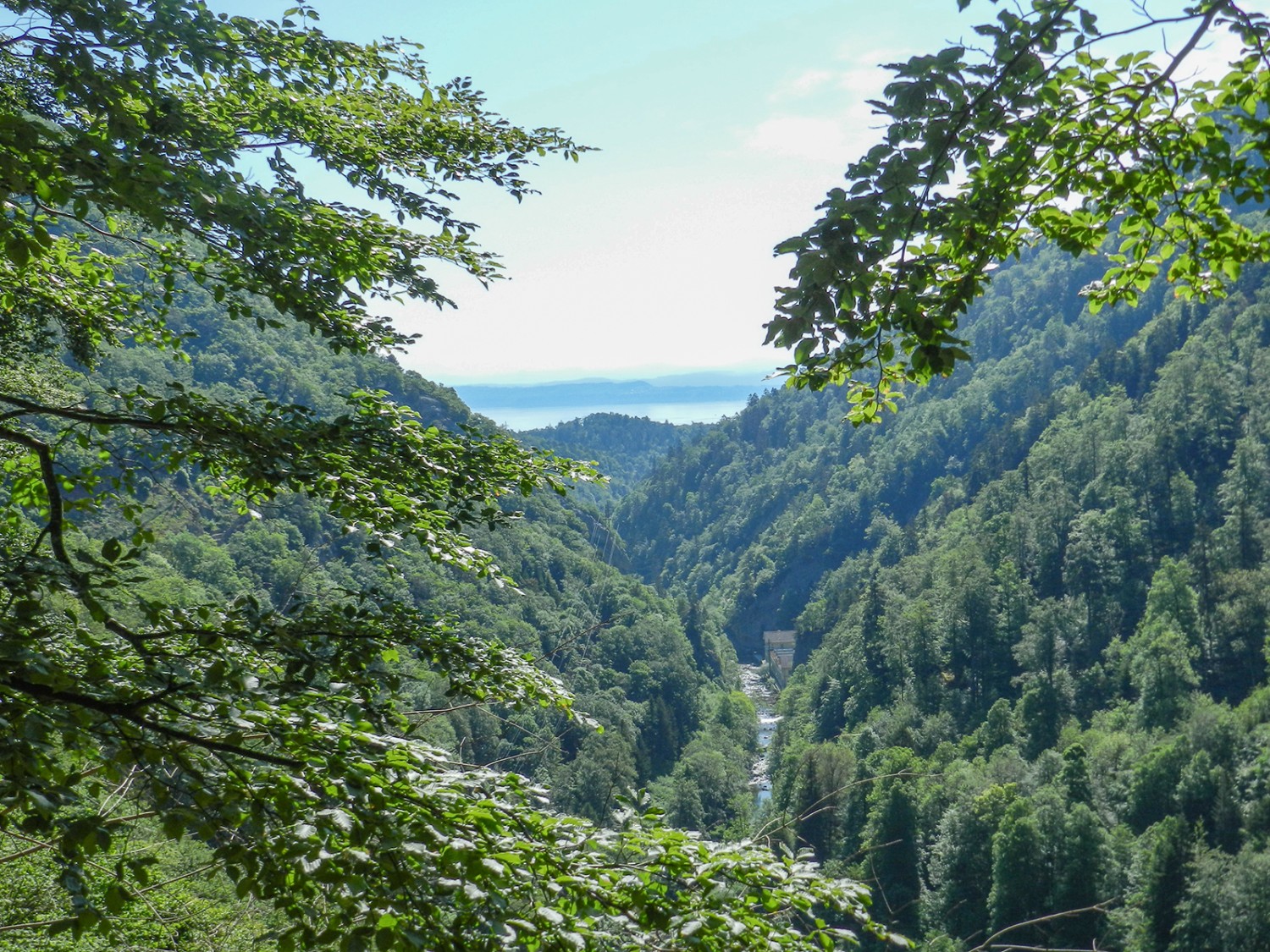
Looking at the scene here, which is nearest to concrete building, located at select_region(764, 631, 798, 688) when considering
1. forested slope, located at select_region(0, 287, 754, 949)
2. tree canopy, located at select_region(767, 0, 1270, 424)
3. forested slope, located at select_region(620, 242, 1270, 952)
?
forested slope, located at select_region(620, 242, 1270, 952)

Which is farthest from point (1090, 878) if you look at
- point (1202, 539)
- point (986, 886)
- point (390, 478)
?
point (390, 478)

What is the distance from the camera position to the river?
7625 centimetres

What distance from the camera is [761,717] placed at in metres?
105

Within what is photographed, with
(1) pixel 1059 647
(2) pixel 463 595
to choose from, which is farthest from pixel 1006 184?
(1) pixel 1059 647

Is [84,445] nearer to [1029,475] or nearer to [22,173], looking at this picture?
[22,173]

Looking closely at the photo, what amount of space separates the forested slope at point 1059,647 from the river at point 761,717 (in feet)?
9.52

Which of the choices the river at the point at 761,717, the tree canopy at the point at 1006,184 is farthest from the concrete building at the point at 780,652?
the tree canopy at the point at 1006,184

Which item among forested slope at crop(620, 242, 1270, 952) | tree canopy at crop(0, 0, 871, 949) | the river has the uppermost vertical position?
tree canopy at crop(0, 0, 871, 949)

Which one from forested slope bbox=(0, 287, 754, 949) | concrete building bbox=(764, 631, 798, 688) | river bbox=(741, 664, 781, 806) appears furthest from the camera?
concrete building bbox=(764, 631, 798, 688)

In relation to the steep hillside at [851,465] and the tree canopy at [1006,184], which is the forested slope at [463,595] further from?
the steep hillside at [851,465]

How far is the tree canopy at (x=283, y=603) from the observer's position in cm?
296

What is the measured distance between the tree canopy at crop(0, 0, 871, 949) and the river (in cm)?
6370

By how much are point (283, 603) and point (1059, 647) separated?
76.7 meters

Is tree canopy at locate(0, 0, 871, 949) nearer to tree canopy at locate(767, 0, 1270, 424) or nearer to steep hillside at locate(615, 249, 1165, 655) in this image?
tree canopy at locate(767, 0, 1270, 424)
